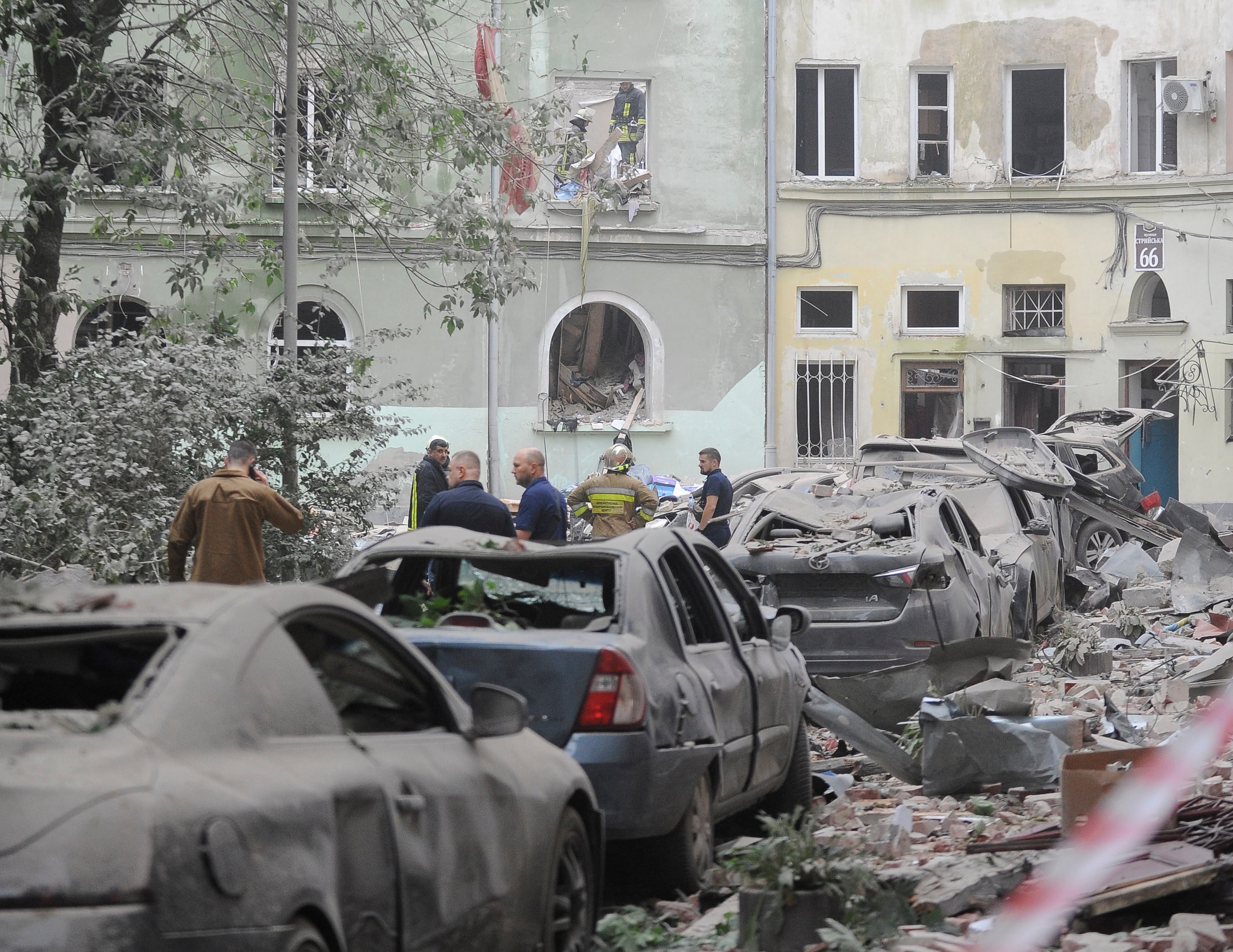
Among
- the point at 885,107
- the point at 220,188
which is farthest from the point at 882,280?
the point at 220,188

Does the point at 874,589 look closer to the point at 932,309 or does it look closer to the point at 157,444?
the point at 157,444

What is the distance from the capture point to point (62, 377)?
11.8 metres

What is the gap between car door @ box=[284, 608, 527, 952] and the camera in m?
3.78

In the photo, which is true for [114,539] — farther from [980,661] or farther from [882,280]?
[882,280]

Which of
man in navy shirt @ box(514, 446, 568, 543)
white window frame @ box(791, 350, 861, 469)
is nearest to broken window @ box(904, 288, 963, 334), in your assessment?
white window frame @ box(791, 350, 861, 469)

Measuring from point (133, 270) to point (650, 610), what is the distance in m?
20.1

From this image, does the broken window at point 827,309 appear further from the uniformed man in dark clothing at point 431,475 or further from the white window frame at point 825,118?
the uniformed man in dark clothing at point 431,475

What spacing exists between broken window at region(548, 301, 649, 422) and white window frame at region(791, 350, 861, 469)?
2.54m

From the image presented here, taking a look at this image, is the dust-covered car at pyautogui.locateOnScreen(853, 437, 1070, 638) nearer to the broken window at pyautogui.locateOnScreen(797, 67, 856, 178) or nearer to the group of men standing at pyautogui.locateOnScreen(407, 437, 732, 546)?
the group of men standing at pyautogui.locateOnScreen(407, 437, 732, 546)

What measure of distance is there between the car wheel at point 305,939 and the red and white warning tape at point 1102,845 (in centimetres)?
235

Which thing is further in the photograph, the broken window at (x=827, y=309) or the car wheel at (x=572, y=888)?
the broken window at (x=827, y=309)

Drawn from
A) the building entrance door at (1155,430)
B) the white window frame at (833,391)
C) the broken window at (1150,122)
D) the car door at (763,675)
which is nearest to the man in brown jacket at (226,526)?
the car door at (763,675)

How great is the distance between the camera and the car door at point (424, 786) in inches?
149

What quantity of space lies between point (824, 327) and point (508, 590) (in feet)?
68.2
